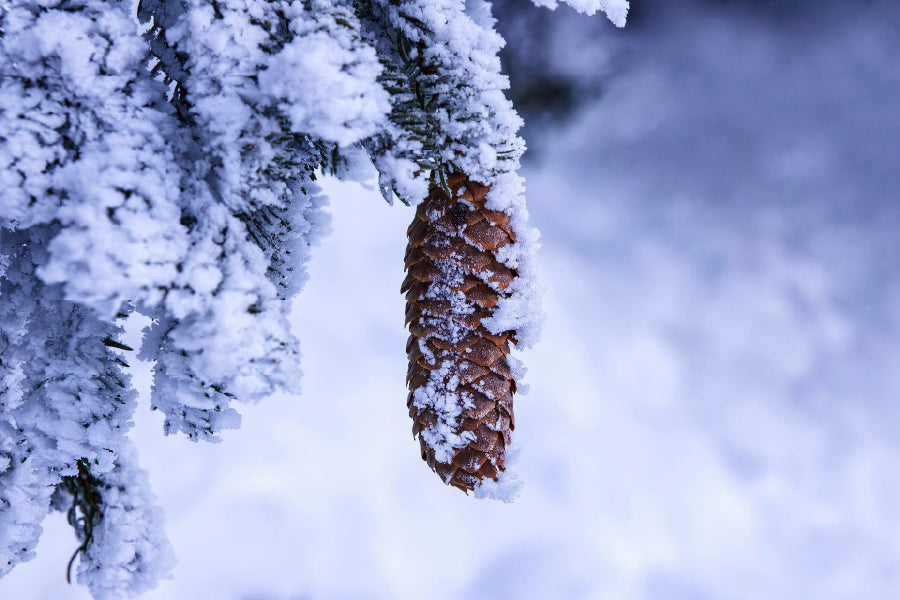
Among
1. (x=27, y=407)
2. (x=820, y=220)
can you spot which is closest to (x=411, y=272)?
(x=27, y=407)

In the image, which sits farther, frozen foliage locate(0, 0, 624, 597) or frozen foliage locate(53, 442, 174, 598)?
frozen foliage locate(53, 442, 174, 598)

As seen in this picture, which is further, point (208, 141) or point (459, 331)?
point (459, 331)

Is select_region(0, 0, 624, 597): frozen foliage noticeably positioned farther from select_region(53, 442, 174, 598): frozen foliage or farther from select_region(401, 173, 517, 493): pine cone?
select_region(53, 442, 174, 598): frozen foliage

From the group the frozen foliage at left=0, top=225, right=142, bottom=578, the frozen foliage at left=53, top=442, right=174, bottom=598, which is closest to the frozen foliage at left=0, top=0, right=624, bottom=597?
the frozen foliage at left=0, top=225, right=142, bottom=578

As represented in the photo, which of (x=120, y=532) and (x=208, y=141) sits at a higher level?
(x=208, y=141)

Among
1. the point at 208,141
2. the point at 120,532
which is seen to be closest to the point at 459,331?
the point at 208,141

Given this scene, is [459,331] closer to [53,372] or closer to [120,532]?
[53,372]

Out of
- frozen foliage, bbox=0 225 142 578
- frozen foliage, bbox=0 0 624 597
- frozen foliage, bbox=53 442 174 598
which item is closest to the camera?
frozen foliage, bbox=0 0 624 597
